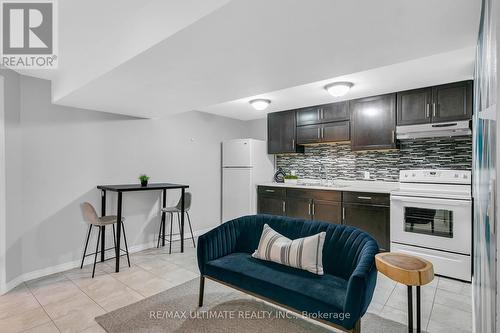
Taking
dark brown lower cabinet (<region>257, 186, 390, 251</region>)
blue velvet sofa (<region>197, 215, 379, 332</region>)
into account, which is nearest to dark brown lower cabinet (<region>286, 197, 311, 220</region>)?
dark brown lower cabinet (<region>257, 186, 390, 251</region>)

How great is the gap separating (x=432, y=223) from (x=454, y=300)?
0.91 metres

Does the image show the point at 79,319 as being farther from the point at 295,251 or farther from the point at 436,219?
the point at 436,219

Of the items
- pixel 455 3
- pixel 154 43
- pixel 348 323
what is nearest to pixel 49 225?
pixel 154 43

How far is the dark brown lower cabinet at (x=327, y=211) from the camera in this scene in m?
4.07

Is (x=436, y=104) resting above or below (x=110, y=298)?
above

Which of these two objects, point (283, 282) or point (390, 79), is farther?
point (390, 79)

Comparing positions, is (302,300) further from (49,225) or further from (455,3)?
(49,225)

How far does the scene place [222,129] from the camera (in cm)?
554

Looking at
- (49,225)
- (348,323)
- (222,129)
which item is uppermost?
(222,129)

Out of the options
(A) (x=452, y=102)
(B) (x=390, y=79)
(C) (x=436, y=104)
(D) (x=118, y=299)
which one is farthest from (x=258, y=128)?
(D) (x=118, y=299)

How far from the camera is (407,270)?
5.10ft

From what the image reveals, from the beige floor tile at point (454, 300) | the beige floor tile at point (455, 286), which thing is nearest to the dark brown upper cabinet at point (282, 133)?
the beige floor tile at point (455, 286)

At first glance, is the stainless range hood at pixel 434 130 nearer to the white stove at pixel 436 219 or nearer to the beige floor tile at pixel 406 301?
the white stove at pixel 436 219

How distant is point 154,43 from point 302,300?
2037mm
